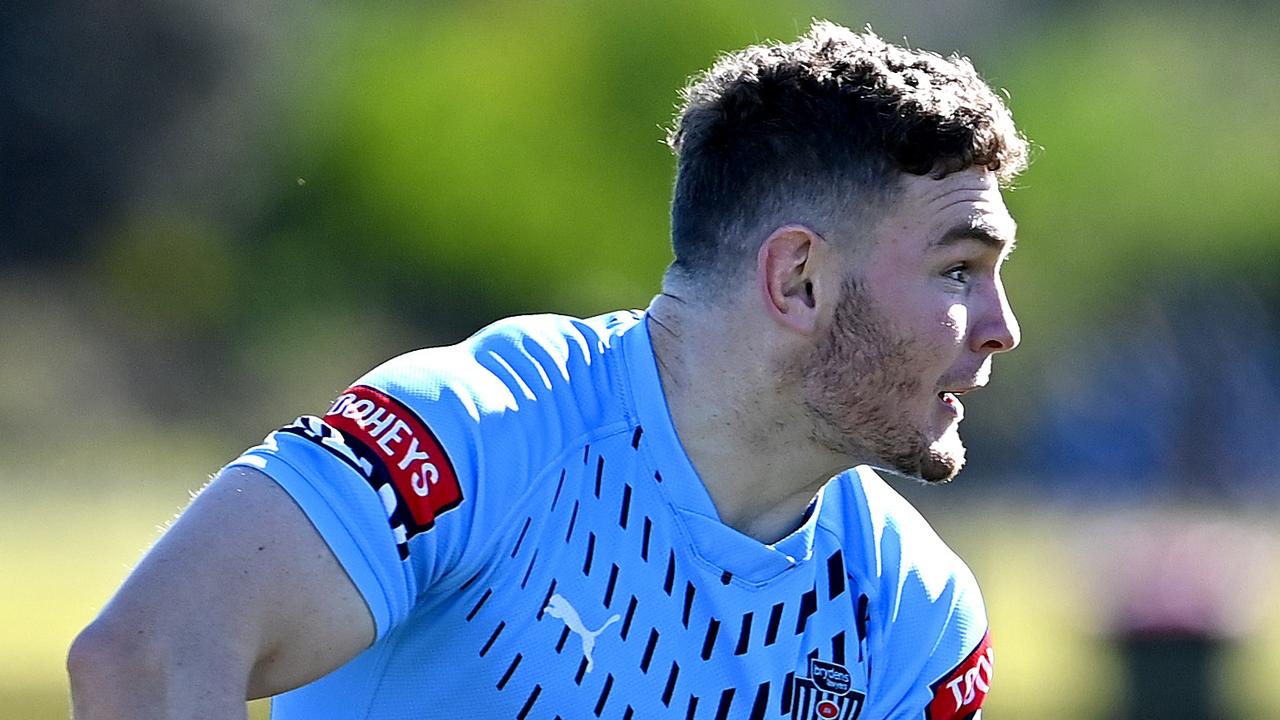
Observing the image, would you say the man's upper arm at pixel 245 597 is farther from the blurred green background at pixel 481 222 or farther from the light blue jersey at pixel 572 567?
the blurred green background at pixel 481 222

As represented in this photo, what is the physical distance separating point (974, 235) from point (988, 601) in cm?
1356

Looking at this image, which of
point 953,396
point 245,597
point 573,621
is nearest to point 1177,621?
point 953,396

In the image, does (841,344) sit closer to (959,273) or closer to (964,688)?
(959,273)

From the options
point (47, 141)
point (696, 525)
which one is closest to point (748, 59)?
point (696, 525)

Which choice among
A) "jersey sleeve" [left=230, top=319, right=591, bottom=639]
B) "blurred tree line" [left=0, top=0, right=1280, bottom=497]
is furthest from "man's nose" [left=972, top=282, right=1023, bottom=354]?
"blurred tree line" [left=0, top=0, right=1280, bottom=497]

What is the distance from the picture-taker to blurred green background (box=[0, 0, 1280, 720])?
24219 millimetres

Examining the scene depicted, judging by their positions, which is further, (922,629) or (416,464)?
(922,629)

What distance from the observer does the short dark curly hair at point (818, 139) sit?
325 centimetres

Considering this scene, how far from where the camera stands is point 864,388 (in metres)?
3.26

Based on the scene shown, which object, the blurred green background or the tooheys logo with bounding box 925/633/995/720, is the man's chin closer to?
the tooheys logo with bounding box 925/633/995/720

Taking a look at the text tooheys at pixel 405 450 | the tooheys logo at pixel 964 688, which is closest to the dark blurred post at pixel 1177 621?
the tooheys logo at pixel 964 688

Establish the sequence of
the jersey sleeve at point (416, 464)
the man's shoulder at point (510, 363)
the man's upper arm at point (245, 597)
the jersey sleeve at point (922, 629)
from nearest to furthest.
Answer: the man's upper arm at point (245, 597)
the jersey sleeve at point (416, 464)
the man's shoulder at point (510, 363)
the jersey sleeve at point (922, 629)

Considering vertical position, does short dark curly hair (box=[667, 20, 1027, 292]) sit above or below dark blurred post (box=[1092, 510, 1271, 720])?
above

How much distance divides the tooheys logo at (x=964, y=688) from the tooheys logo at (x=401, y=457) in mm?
1039
